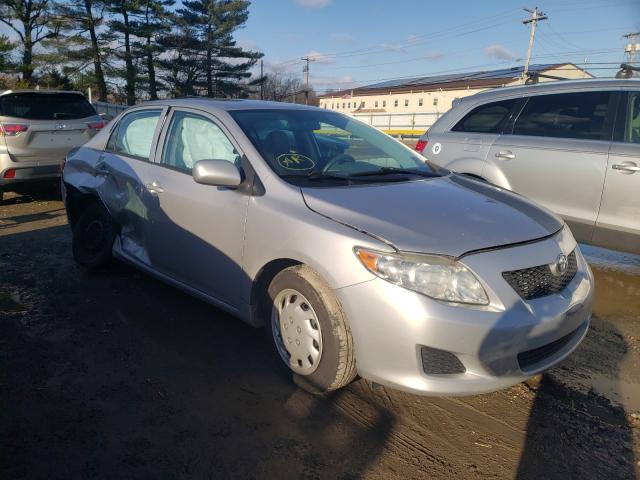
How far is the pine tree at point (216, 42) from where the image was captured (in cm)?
3831

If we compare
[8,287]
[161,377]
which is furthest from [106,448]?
[8,287]

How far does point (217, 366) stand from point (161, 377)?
34 cm

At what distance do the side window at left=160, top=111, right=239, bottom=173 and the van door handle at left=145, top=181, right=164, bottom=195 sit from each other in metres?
0.17

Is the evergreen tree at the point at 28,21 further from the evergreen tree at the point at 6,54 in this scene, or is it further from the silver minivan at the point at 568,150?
the silver minivan at the point at 568,150

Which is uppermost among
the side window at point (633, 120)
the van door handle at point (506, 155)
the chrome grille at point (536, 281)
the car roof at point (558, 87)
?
the car roof at point (558, 87)

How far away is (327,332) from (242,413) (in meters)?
0.64

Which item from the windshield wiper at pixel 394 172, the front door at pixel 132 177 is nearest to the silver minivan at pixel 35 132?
the front door at pixel 132 177

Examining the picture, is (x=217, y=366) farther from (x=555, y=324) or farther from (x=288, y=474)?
(x=555, y=324)

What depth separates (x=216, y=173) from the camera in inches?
114

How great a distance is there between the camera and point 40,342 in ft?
10.7

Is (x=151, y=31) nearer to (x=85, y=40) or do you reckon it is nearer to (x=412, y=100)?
(x=85, y=40)

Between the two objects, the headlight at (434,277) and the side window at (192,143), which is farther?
the side window at (192,143)

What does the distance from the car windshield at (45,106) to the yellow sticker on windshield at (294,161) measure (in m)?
6.05

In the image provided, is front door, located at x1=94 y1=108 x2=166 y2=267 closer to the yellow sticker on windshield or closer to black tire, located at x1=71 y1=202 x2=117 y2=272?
black tire, located at x1=71 y1=202 x2=117 y2=272
